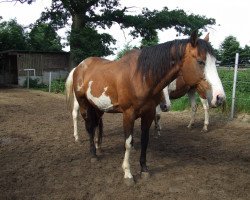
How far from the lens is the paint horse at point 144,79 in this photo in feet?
12.4

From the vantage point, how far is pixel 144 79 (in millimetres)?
4258

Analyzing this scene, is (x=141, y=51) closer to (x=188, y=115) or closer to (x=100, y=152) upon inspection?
(x=100, y=152)

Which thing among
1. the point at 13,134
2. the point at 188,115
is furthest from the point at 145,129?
the point at 188,115

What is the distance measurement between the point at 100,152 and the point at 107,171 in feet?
3.32

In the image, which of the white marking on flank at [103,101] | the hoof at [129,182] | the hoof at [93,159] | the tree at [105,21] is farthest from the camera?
the tree at [105,21]

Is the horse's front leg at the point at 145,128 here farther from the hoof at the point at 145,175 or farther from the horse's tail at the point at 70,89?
the horse's tail at the point at 70,89

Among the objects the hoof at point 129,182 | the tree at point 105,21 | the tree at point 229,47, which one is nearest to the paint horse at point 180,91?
the hoof at point 129,182

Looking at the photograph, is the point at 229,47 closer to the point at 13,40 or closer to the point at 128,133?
the point at 13,40

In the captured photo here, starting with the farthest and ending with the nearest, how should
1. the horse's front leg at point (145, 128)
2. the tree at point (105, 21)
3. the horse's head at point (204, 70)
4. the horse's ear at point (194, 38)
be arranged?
1. the tree at point (105, 21)
2. the horse's front leg at point (145, 128)
3. the horse's ear at point (194, 38)
4. the horse's head at point (204, 70)

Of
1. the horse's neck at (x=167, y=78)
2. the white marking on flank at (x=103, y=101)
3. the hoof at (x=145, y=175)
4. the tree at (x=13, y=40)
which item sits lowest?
the hoof at (x=145, y=175)

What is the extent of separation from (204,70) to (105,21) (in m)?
20.8

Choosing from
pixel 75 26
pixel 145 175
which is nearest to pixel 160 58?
pixel 145 175

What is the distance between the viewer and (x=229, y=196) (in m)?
4.03

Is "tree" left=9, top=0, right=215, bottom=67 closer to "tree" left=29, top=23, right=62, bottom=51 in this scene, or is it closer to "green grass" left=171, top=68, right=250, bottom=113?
"tree" left=29, top=23, right=62, bottom=51
